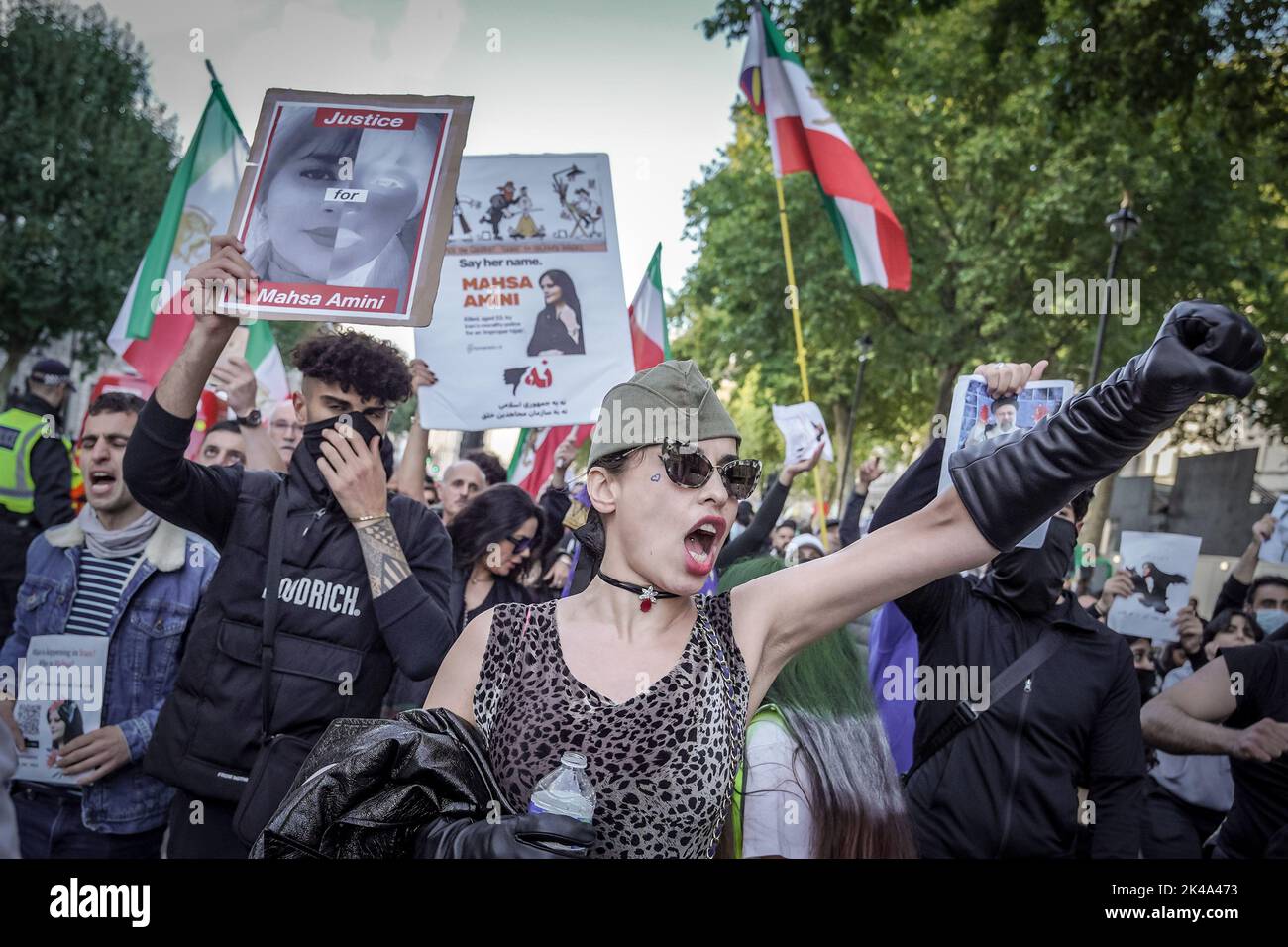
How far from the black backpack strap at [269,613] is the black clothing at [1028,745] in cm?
189

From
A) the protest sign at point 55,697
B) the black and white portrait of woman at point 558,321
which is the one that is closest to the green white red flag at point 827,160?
the black and white portrait of woman at point 558,321

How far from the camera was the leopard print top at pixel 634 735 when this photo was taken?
2061mm

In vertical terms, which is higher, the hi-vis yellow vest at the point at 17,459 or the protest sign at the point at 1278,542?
the hi-vis yellow vest at the point at 17,459

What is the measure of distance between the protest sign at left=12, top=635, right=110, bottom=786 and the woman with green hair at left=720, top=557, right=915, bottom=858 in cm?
222

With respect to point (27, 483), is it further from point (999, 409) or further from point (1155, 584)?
point (1155, 584)

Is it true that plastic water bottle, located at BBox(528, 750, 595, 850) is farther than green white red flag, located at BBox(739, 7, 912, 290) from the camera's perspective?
No

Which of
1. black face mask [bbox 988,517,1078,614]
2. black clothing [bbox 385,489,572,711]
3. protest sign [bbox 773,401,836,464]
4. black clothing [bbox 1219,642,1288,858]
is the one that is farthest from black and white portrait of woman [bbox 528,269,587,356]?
black clothing [bbox 1219,642,1288,858]

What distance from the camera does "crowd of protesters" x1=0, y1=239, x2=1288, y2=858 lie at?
2.47 meters

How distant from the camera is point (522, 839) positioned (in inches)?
70.9

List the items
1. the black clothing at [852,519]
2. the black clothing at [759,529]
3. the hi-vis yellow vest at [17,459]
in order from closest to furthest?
the black clothing at [759,529], the hi-vis yellow vest at [17,459], the black clothing at [852,519]

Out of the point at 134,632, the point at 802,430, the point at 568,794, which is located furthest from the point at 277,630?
Result: the point at 802,430

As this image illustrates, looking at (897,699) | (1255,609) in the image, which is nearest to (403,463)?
(897,699)
